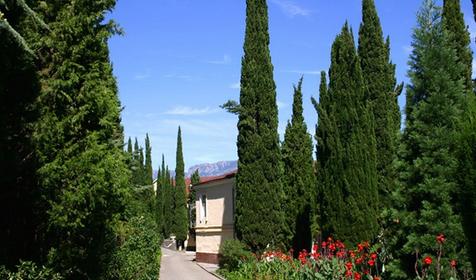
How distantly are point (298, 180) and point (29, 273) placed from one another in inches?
741

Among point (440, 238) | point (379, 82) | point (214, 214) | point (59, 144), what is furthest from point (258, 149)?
point (440, 238)

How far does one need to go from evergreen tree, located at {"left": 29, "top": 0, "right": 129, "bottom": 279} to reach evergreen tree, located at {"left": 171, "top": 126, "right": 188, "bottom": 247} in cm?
4496

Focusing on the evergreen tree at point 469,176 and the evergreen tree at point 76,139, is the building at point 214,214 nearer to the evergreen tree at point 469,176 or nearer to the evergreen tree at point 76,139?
the evergreen tree at point 76,139

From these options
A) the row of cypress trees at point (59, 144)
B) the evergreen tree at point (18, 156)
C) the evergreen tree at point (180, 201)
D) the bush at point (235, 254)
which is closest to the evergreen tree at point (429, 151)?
the row of cypress trees at point (59, 144)

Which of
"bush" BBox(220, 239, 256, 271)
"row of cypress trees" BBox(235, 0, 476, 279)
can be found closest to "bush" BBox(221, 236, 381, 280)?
"row of cypress trees" BBox(235, 0, 476, 279)

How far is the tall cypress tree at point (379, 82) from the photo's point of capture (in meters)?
20.6

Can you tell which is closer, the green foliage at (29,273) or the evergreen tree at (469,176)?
the evergreen tree at (469,176)

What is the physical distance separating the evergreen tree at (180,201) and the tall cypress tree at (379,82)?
34.3 metres

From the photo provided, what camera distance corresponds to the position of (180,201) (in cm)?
5600

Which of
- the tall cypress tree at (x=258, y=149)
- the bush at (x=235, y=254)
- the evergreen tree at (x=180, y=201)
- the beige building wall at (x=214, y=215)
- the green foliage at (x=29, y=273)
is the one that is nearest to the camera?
the green foliage at (x=29, y=273)

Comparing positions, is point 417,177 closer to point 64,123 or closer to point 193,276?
point 64,123

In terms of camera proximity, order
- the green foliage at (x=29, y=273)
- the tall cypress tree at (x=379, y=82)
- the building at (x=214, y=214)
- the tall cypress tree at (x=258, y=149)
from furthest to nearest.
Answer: the building at (x=214, y=214)
the tall cypress tree at (x=258, y=149)
the tall cypress tree at (x=379, y=82)
the green foliage at (x=29, y=273)

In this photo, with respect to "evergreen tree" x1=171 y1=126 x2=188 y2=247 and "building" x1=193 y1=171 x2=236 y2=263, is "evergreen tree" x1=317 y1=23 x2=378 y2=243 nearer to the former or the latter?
"building" x1=193 y1=171 x2=236 y2=263

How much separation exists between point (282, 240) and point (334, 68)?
31.3ft
